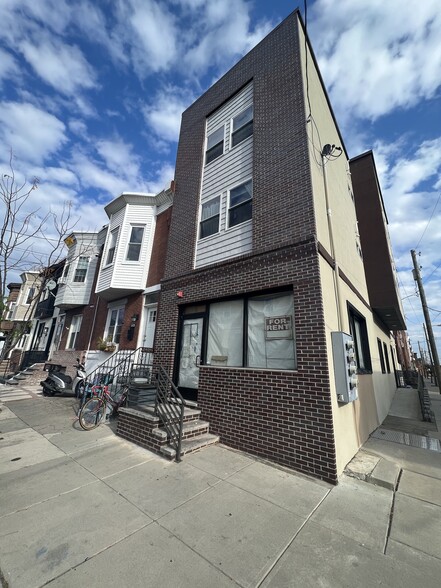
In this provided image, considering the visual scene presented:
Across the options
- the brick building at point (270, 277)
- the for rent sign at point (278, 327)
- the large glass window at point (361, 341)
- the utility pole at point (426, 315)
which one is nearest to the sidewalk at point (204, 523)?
the brick building at point (270, 277)

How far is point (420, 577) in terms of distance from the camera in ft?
7.27

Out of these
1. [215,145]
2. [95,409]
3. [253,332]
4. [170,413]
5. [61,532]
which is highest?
[215,145]

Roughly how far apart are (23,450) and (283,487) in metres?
4.56

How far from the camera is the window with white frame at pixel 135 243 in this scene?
11.2m

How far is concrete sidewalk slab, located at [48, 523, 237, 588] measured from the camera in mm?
2059

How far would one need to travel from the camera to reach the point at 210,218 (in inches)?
309

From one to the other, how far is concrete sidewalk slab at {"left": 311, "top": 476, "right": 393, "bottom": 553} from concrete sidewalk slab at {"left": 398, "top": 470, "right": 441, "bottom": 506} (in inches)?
13.4

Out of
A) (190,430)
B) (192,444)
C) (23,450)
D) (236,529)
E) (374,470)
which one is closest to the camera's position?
(236,529)

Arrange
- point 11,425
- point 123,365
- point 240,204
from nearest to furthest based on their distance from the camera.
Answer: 1. point 11,425
2. point 240,204
3. point 123,365

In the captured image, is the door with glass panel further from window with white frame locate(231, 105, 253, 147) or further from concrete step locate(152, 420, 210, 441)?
window with white frame locate(231, 105, 253, 147)

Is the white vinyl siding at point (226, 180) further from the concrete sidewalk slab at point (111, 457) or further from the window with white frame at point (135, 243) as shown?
the concrete sidewalk slab at point (111, 457)

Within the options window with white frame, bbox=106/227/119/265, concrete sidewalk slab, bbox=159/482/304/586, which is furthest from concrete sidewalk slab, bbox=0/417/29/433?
window with white frame, bbox=106/227/119/265

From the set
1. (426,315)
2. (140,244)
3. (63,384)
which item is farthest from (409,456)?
(426,315)

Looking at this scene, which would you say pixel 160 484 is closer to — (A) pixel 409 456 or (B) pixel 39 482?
(B) pixel 39 482
